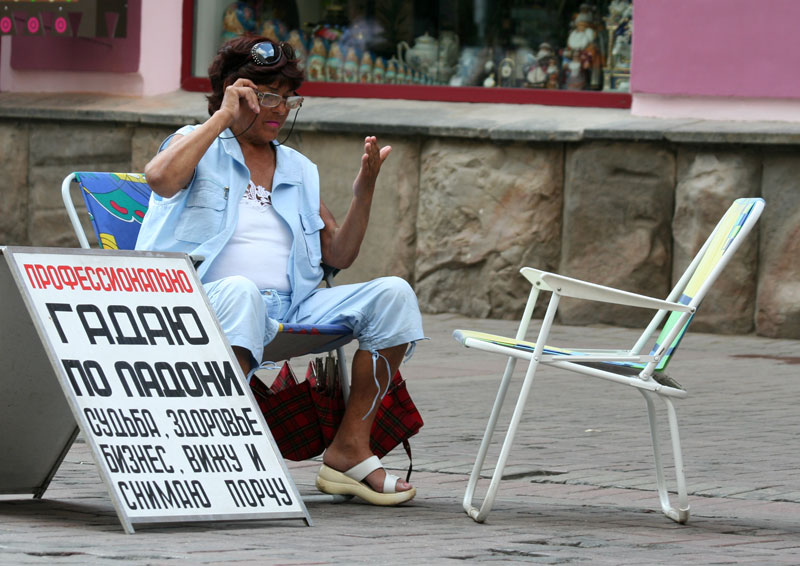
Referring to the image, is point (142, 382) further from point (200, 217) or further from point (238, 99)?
point (238, 99)

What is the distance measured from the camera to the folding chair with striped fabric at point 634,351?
4.22 meters

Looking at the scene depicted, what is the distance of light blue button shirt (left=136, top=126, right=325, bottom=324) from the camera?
4.55m

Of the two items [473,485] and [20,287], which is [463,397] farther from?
[20,287]

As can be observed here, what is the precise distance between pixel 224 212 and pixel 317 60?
7.21 metres

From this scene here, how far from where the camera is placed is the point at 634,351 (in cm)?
454

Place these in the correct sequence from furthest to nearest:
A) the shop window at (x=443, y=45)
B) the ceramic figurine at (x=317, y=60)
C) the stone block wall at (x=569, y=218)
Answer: the ceramic figurine at (x=317, y=60)
the shop window at (x=443, y=45)
the stone block wall at (x=569, y=218)

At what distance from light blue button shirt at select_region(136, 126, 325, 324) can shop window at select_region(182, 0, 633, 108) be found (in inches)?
232

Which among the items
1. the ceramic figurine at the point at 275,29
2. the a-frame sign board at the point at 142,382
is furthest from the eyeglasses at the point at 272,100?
the ceramic figurine at the point at 275,29

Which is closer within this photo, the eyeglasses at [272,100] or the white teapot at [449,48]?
the eyeglasses at [272,100]

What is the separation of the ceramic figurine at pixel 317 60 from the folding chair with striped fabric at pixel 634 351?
23.7 feet

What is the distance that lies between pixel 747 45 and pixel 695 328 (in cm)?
175

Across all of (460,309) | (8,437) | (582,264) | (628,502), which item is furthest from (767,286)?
(8,437)

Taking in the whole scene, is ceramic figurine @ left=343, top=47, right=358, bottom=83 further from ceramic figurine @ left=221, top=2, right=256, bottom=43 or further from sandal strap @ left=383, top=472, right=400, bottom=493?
sandal strap @ left=383, top=472, right=400, bottom=493

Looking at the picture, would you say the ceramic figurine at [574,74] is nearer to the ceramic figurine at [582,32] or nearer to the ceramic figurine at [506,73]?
the ceramic figurine at [582,32]
